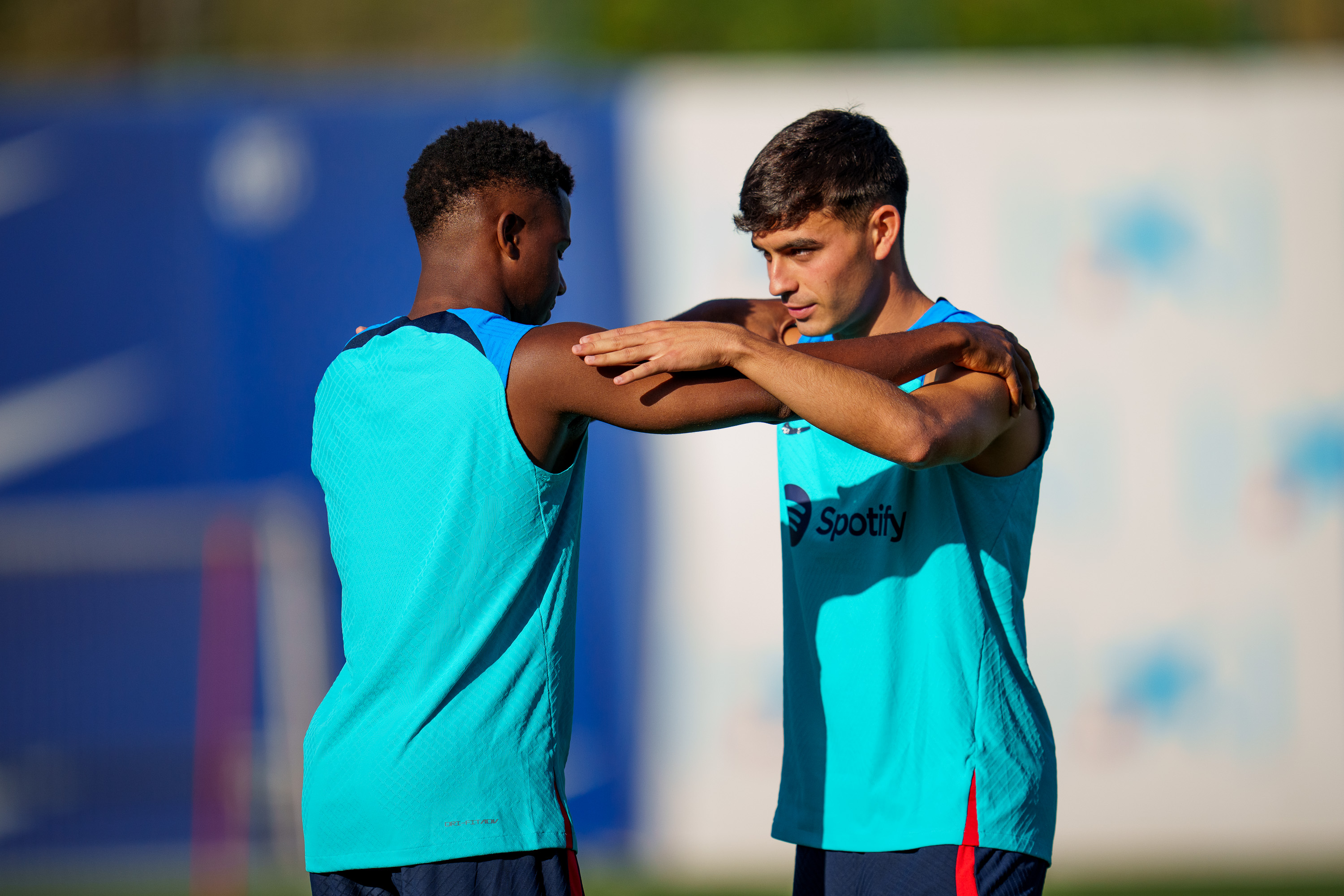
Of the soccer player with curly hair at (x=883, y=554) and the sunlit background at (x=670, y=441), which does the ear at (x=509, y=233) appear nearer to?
the soccer player with curly hair at (x=883, y=554)

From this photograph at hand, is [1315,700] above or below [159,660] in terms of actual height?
below

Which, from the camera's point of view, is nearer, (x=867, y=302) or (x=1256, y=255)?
(x=867, y=302)

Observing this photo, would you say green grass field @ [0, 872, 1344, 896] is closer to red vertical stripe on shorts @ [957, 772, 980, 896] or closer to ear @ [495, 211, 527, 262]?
red vertical stripe on shorts @ [957, 772, 980, 896]

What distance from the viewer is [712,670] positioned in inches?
315

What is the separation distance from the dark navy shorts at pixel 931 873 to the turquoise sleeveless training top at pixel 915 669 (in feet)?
0.09

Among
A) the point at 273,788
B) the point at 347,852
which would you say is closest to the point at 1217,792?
the point at 273,788

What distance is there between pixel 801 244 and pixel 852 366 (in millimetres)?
434

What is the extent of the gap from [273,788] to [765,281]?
14.2ft

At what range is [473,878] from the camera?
2211 mm

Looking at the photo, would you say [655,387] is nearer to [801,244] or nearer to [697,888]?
[801,244]

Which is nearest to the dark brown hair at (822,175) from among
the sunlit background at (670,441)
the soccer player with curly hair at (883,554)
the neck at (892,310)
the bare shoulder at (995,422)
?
the soccer player with curly hair at (883,554)

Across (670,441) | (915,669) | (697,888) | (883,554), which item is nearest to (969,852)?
(915,669)

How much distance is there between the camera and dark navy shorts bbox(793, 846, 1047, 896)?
2424 mm

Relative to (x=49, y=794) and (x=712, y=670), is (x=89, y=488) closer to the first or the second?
(x=49, y=794)
